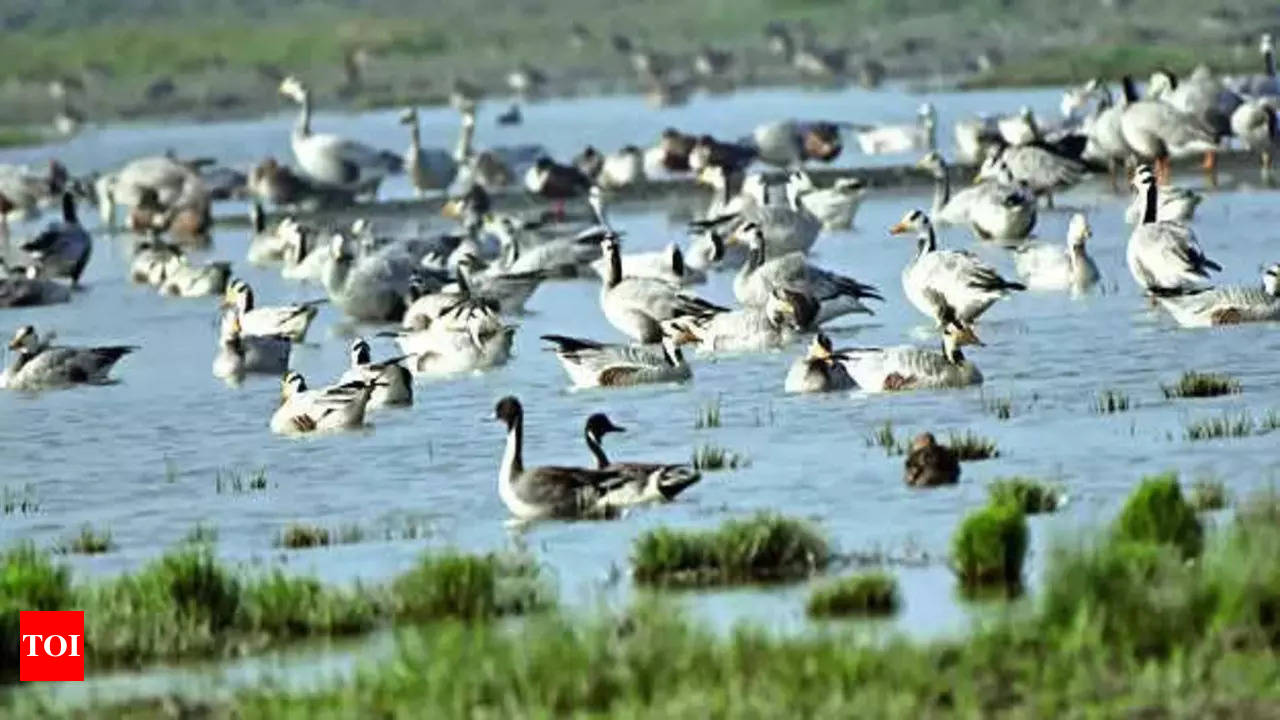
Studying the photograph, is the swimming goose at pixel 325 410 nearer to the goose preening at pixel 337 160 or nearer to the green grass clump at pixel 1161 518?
the green grass clump at pixel 1161 518

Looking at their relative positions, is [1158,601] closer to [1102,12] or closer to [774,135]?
[774,135]

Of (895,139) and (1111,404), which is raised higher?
(895,139)

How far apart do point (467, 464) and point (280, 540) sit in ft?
9.84

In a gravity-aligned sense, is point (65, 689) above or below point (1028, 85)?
below

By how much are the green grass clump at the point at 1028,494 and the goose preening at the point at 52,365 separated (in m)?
11.8

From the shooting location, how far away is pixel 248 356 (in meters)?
26.5

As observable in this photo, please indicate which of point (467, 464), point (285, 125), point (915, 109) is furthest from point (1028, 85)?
point (467, 464)

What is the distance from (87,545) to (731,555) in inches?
160

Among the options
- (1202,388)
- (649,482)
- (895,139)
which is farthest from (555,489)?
(895,139)

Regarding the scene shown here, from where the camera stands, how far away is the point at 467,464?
2016 centimetres

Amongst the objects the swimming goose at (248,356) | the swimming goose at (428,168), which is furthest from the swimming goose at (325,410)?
the swimming goose at (428,168)

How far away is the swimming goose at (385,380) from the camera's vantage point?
22.9m

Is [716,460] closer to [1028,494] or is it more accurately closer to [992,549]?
[1028,494]

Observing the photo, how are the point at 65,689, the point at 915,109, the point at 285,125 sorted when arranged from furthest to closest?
the point at 285,125 < the point at 915,109 < the point at 65,689
